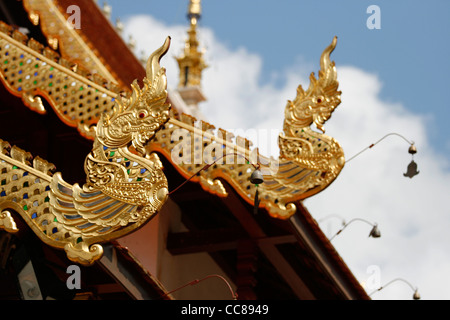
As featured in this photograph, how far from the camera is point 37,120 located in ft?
35.4

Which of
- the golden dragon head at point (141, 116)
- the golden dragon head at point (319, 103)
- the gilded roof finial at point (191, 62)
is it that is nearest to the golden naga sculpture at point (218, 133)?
the golden dragon head at point (319, 103)

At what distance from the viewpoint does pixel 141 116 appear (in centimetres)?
861

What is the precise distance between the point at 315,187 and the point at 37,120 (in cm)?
254

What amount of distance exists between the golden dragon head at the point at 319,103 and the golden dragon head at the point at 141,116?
93.6 inches

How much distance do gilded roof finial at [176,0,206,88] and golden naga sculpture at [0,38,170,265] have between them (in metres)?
9.35

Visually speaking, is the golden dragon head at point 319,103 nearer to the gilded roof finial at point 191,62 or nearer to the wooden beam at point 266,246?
the wooden beam at point 266,246

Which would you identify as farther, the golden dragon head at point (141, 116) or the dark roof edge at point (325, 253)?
the dark roof edge at point (325, 253)

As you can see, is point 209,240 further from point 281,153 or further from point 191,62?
point 191,62

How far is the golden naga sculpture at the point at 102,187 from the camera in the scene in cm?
823

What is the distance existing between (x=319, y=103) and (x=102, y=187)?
2950 millimetres
